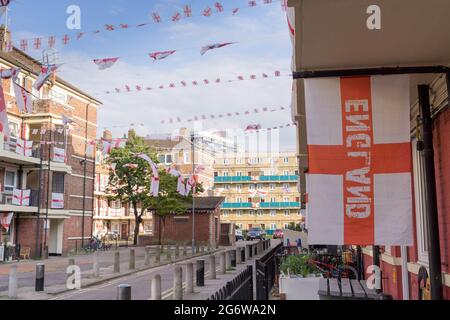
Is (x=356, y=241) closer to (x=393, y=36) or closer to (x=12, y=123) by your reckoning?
(x=393, y=36)

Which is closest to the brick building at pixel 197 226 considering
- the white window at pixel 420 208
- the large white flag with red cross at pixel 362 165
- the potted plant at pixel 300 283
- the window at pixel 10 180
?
the window at pixel 10 180

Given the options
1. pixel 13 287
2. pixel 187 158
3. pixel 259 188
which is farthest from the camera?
pixel 259 188

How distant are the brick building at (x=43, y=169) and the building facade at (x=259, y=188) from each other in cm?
4629

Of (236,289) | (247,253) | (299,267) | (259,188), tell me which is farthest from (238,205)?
(236,289)

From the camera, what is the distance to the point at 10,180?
30875 mm

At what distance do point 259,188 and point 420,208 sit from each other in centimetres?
7451

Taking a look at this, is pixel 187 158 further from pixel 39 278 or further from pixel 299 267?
pixel 299 267

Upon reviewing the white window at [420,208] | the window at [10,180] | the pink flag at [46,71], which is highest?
the pink flag at [46,71]

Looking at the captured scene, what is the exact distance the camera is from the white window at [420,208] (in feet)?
22.2

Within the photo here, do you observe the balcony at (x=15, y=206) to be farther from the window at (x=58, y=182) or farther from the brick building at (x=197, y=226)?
the brick building at (x=197, y=226)

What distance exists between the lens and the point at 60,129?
1309 inches

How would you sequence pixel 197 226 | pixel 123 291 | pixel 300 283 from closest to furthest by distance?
pixel 123 291 → pixel 300 283 → pixel 197 226

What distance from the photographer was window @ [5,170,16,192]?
99.7ft

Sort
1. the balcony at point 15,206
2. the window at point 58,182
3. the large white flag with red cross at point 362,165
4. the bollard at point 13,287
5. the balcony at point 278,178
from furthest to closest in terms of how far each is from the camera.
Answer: the balcony at point 278,178, the window at point 58,182, the balcony at point 15,206, the bollard at point 13,287, the large white flag with red cross at point 362,165
